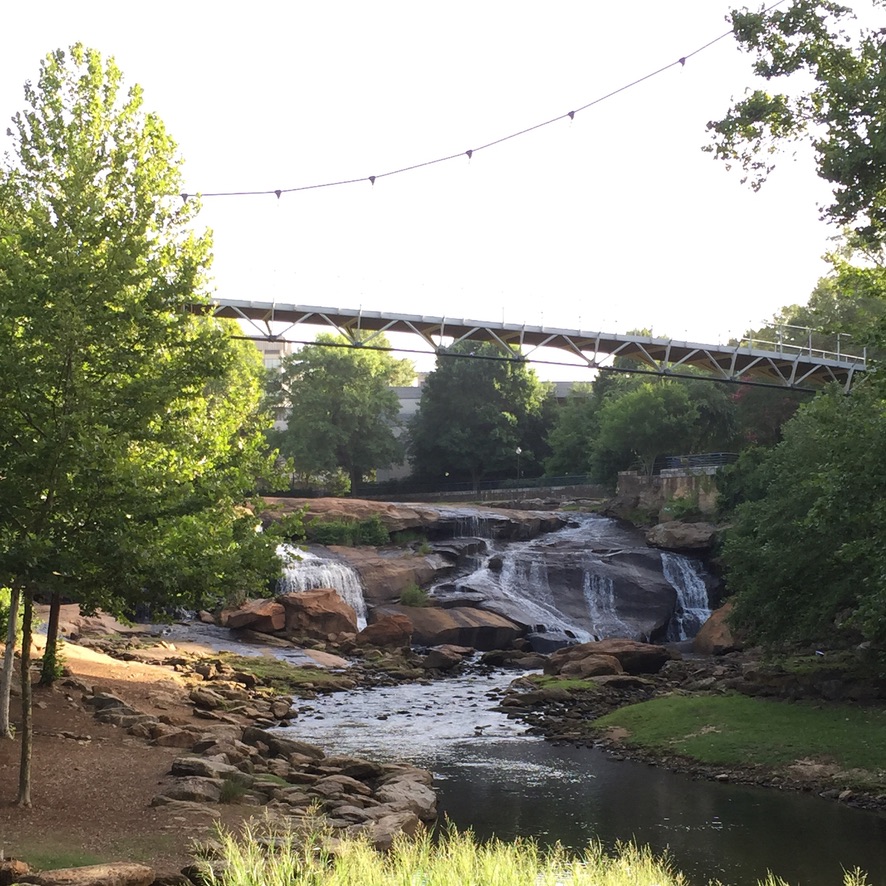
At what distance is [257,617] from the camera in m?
38.2

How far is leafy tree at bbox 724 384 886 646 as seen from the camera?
18.5m

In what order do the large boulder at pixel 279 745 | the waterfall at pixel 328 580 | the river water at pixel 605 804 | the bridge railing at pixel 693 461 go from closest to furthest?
1. the river water at pixel 605 804
2. the large boulder at pixel 279 745
3. the waterfall at pixel 328 580
4. the bridge railing at pixel 693 461

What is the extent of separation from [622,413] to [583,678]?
34574mm

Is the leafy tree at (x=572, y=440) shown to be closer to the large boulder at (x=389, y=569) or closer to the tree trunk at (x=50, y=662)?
the large boulder at (x=389, y=569)

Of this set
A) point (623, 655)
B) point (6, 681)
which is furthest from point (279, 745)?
point (623, 655)

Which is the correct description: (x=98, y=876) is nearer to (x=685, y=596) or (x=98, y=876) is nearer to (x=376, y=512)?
(x=685, y=596)

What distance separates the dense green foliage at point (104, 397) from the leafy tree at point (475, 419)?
6251cm

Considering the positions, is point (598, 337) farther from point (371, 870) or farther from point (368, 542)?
point (371, 870)

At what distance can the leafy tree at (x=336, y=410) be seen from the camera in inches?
2945

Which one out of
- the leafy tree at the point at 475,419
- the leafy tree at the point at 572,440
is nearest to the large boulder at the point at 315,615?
the leafy tree at the point at 572,440

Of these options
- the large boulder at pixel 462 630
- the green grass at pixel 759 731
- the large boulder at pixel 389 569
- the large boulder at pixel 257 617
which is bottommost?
the large boulder at pixel 462 630

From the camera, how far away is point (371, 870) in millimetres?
8344

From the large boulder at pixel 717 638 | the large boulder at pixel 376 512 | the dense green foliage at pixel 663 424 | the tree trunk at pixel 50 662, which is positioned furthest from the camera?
the dense green foliage at pixel 663 424

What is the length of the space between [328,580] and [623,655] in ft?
48.0
